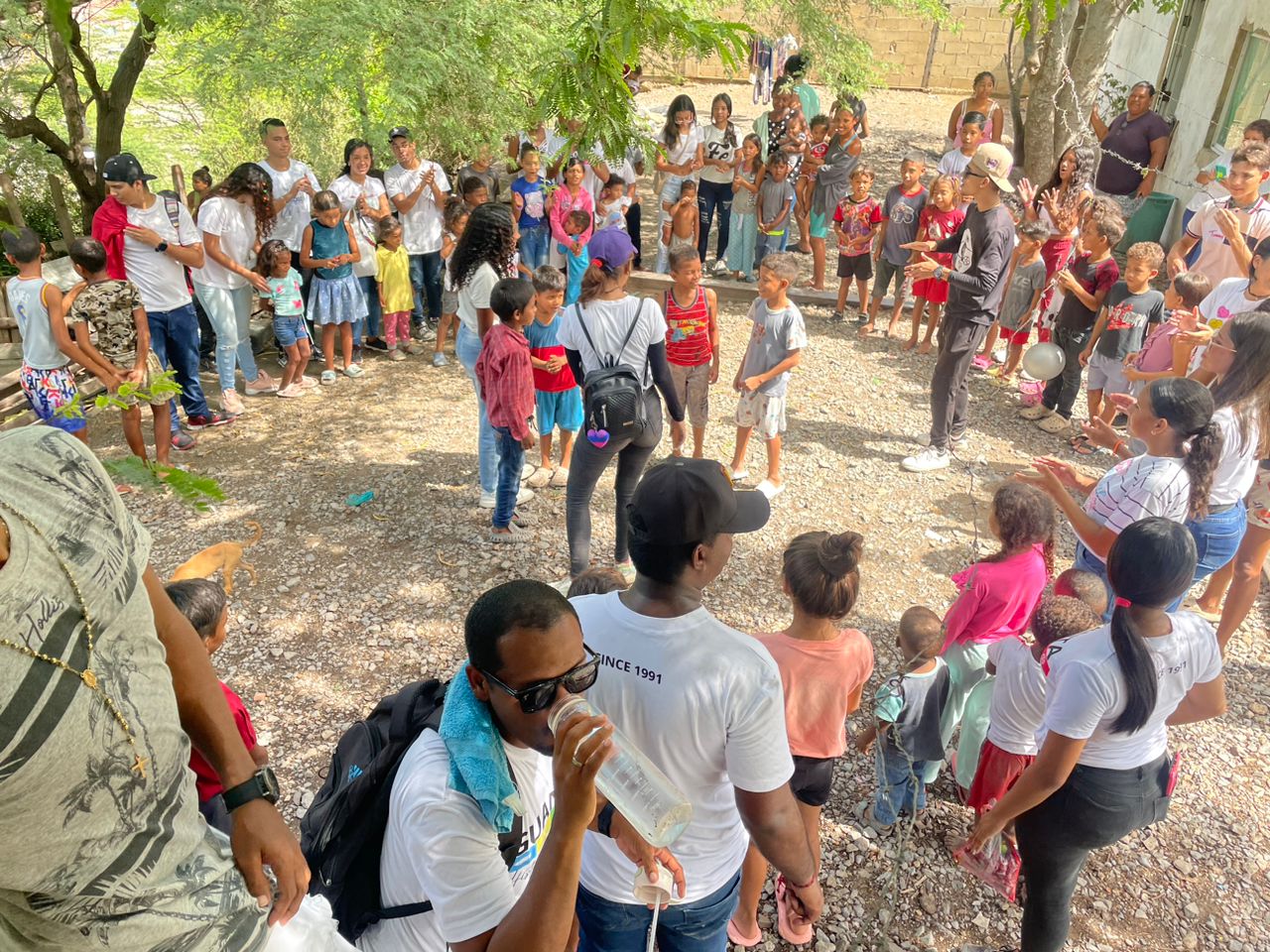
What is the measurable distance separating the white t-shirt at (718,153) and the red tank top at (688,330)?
5244mm

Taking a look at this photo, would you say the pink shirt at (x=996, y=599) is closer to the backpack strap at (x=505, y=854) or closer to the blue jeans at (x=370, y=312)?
the backpack strap at (x=505, y=854)

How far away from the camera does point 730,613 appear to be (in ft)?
16.5

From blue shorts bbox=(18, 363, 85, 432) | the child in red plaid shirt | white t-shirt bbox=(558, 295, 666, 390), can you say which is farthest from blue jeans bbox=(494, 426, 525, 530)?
blue shorts bbox=(18, 363, 85, 432)

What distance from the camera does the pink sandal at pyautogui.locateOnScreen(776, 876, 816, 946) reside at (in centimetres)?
312

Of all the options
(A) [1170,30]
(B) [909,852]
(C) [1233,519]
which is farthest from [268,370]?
(A) [1170,30]

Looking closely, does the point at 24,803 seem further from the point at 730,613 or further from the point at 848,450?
the point at 848,450

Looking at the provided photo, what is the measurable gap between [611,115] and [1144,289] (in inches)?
186

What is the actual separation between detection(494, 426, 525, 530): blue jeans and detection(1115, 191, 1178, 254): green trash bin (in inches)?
335

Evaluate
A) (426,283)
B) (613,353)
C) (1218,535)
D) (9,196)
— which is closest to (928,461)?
(1218,535)

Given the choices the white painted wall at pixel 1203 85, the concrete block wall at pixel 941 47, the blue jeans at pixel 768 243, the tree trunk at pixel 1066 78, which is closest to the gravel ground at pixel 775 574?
the blue jeans at pixel 768 243

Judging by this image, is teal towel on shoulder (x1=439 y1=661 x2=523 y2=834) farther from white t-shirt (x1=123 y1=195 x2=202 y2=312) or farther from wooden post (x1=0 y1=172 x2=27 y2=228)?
wooden post (x1=0 y1=172 x2=27 y2=228)

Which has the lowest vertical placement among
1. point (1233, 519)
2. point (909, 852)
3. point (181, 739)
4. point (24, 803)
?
point (909, 852)

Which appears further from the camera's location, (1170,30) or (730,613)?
(1170,30)

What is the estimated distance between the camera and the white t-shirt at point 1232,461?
3836 millimetres
